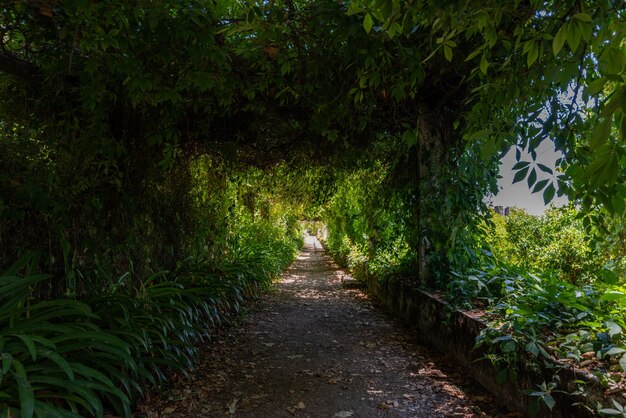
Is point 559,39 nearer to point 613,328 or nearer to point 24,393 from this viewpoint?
point 613,328

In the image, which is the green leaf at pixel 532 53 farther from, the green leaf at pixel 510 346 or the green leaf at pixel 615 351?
the green leaf at pixel 510 346

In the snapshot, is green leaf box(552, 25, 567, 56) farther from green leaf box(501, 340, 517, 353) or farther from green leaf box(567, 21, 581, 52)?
green leaf box(501, 340, 517, 353)

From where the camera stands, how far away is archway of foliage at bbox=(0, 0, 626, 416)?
1.96 metres

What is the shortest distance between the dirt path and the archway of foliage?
350mm

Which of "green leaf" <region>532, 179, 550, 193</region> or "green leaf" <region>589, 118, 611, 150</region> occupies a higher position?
"green leaf" <region>589, 118, 611, 150</region>

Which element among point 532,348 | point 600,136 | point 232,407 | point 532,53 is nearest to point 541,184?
point 532,53

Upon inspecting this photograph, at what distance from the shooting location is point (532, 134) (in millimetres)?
1902

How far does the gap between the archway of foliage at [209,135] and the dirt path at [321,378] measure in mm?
350

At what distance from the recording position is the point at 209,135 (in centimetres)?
550

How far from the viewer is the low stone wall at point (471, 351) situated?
2.15m

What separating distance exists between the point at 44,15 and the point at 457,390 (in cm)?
436

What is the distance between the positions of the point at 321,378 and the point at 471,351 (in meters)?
1.30

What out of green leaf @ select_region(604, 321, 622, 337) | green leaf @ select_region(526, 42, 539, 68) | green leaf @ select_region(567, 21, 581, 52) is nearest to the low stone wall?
green leaf @ select_region(604, 321, 622, 337)

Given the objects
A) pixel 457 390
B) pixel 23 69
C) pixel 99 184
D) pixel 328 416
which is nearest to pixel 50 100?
pixel 23 69
